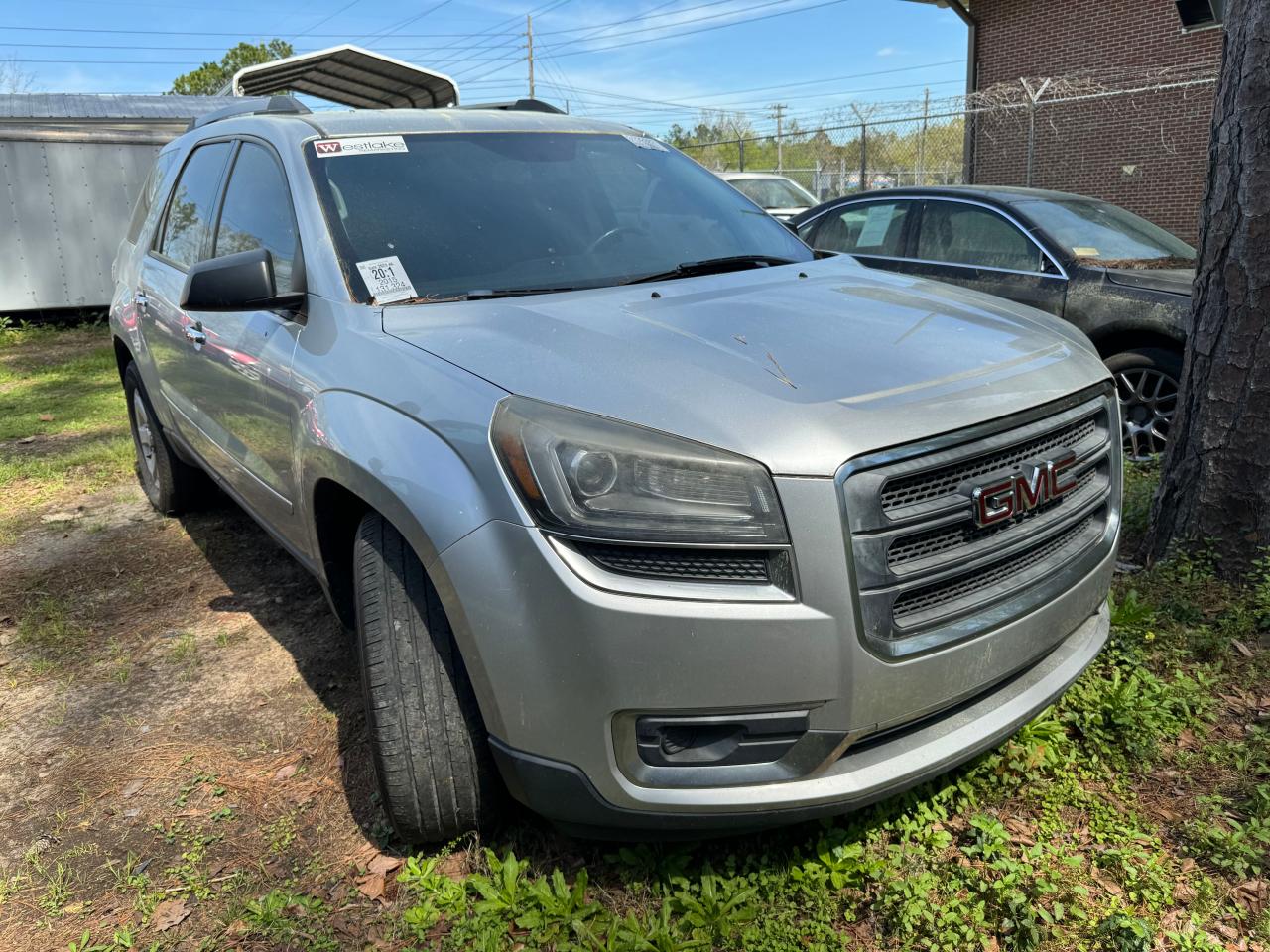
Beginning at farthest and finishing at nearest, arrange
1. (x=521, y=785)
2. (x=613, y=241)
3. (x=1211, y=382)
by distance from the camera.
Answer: (x=1211, y=382), (x=613, y=241), (x=521, y=785)

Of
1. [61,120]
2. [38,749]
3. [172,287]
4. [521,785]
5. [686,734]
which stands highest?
[61,120]

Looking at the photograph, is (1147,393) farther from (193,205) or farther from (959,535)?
(193,205)

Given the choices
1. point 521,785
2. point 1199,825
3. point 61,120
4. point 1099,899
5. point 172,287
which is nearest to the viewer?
point 521,785

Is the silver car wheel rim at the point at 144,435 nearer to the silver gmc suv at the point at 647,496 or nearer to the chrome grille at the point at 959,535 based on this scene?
the silver gmc suv at the point at 647,496

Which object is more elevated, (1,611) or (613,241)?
(613,241)

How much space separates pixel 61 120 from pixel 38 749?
1208 centimetres

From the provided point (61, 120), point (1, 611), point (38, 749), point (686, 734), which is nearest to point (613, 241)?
point (686, 734)

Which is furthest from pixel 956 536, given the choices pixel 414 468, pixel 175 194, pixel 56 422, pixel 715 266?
pixel 56 422

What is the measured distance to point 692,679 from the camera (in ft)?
5.85

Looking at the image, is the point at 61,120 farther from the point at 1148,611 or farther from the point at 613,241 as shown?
the point at 1148,611

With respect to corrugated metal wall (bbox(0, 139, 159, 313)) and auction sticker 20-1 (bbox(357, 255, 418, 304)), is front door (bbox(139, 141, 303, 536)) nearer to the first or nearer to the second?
auction sticker 20-1 (bbox(357, 255, 418, 304))

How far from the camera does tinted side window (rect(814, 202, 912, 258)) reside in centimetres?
659

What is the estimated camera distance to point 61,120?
12.3m

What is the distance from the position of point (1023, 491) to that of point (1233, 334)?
1.62 meters
